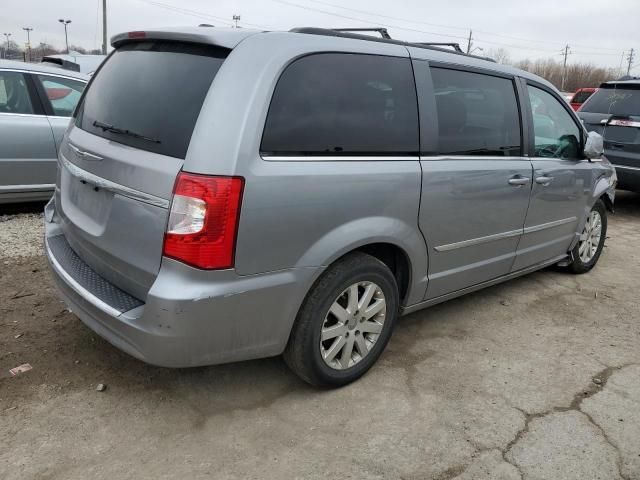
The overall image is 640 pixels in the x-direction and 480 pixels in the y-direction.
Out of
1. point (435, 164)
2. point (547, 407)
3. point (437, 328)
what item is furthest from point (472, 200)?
point (547, 407)

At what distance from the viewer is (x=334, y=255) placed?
8.30 feet

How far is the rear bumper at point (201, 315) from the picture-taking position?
7.21 feet

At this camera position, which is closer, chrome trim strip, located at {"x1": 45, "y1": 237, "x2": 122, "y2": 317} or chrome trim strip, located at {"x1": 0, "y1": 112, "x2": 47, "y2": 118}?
chrome trim strip, located at {"x1": 45, "y1": 237, "x2": 122, "y2": 317}

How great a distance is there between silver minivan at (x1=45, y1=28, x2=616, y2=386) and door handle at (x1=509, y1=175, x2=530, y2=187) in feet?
0.12

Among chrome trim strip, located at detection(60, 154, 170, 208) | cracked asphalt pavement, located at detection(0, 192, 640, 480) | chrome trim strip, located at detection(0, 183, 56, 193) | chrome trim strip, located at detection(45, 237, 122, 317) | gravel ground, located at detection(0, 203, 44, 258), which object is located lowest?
cracked asphalt pavement, located at detection(0, 192, 640, 480)

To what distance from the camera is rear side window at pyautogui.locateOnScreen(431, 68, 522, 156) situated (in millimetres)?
3077

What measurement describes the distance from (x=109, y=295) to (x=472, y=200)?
2.06 metres

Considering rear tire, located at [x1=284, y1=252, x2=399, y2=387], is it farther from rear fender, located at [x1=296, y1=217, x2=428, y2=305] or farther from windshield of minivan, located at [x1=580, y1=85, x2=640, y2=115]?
windshield of minivan, located at [x1=580, y1=85, x2=640, y2=115]

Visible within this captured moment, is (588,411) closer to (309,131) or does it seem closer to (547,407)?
(547,407)

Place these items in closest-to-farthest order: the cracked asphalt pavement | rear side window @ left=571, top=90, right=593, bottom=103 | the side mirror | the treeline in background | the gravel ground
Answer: the cracked asphalt pavement, the side mirror, the gravel ground, rear side window @ left=571, top=90, right=593, bottom=103, the treeline in background

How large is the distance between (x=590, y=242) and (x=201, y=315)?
393cm

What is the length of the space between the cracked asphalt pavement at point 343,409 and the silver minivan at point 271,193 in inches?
11.8

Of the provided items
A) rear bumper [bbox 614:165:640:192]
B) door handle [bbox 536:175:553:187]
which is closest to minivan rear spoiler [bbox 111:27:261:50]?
door handle [bbox 536:175:553:187]

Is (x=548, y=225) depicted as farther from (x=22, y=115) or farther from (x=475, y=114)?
(x=22, y=115)
